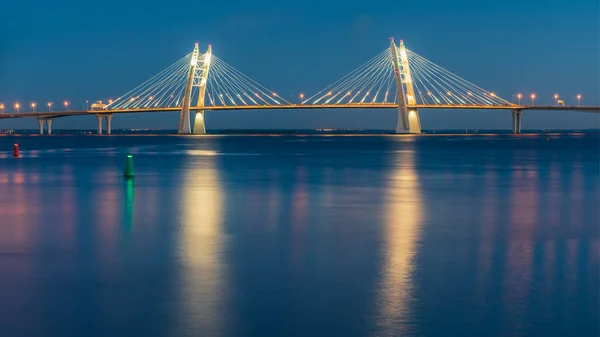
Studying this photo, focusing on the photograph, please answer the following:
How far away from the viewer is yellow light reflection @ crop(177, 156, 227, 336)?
570cm

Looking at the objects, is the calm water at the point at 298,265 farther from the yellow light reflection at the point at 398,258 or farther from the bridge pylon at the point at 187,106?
the bridge pylon at the point at 187,106

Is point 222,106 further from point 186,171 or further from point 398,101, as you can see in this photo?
point 186,171

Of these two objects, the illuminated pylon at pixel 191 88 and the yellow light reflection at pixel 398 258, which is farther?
the illuminated pylon at pixel 191 88

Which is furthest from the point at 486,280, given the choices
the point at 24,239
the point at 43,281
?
the point at 24,239

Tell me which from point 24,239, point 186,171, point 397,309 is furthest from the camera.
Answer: point 186,171

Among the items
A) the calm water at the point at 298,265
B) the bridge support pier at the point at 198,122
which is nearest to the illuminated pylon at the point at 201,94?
the bridge support pier at the point at 198,122

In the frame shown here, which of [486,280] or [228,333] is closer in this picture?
[228,333]

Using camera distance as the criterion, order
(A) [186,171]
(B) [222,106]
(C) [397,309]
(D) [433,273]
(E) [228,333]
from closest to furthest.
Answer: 1. (E) [228,333]
2. (C) [397,309]
3. (D) [433,273]
4. (A) [186,171]
5. (B) [222,106]

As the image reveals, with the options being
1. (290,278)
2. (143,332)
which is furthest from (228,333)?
(290,278)

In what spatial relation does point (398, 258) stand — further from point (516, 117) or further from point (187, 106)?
point (516, 117)

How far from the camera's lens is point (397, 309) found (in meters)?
6.01

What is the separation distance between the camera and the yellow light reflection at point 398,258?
5.86 meters

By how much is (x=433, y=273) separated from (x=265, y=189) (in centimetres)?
1086

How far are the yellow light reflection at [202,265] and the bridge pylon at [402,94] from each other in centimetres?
8149
